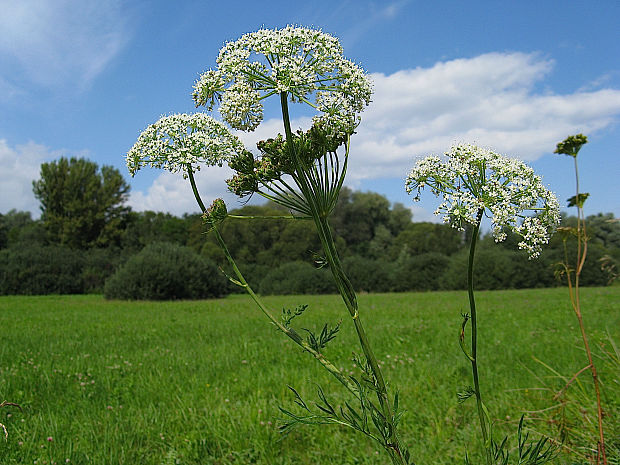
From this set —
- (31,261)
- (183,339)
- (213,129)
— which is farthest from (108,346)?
(31,261)

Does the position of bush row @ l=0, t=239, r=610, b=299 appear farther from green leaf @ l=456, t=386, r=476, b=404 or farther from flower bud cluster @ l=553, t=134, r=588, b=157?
green leaf @ l=456, t=386, r=476, b=404

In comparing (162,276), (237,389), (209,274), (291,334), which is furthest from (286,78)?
(209,274)

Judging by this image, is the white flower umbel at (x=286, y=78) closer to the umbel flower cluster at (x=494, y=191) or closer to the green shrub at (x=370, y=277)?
the umbel flower cluster at (x=494, y=191)

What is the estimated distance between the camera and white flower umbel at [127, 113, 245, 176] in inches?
92.2

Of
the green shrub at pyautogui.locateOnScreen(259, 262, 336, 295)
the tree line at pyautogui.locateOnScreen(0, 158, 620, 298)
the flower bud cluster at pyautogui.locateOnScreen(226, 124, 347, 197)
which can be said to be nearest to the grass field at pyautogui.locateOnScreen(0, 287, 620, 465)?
the flower bud cluster at pyautogui.locateOnScreen(226, 124, 347, 197)

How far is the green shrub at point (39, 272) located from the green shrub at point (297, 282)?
479 inches

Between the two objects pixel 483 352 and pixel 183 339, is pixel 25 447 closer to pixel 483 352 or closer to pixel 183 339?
pixel 183 339

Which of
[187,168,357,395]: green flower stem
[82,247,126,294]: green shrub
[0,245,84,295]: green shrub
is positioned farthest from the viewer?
[82,247,126,294]: green shrub

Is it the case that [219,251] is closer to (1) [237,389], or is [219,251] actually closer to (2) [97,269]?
(2) [97,269]

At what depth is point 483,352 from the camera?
7938 millimetres

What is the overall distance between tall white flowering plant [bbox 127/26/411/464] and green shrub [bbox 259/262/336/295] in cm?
2918

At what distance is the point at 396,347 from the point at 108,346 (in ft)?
18.1

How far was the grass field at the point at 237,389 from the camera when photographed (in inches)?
165

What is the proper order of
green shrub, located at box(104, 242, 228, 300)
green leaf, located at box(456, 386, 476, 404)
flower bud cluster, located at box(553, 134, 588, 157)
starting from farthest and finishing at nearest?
green shrub, located at box(104, 242, 228, 300) → flower bud cluster, located at box(553, 134, 588, 157) → green leaf, located at box(456, 386, 476, 404)
